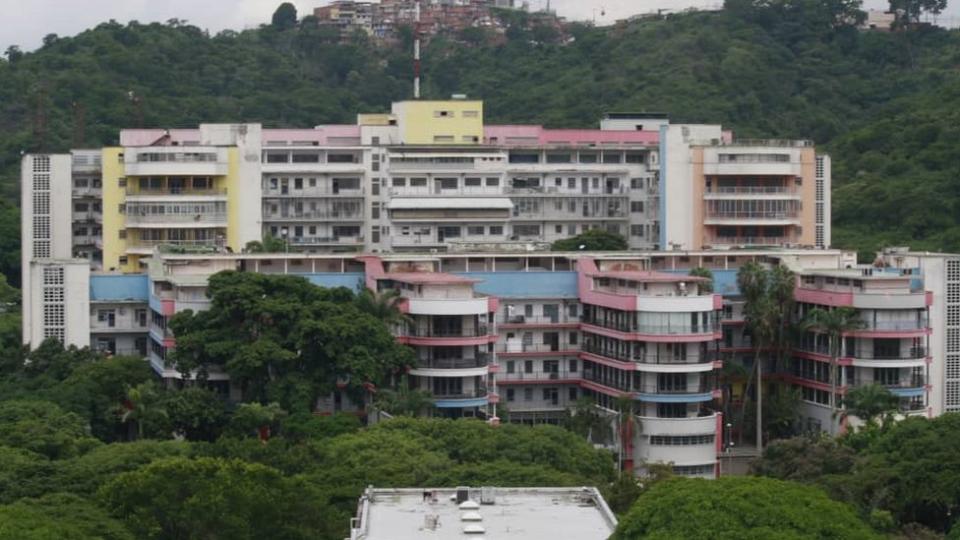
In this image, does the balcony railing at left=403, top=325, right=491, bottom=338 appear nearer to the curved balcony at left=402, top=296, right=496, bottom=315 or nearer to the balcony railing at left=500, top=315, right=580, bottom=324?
the curved balcony at left=402, top=296, right=496, bottom=315

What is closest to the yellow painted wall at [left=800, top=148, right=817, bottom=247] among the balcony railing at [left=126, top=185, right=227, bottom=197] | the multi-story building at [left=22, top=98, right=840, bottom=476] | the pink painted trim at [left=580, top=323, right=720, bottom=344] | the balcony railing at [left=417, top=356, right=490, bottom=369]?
the multi-story building at [left=22, top=98, right=840, bottom=476]

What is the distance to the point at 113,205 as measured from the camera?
86.4m

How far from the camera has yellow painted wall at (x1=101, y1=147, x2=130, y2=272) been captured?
8625 cm

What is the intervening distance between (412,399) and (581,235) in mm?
27714

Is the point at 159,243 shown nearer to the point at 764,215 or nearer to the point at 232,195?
the point at 232,195

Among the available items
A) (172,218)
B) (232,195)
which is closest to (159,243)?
(172,218)

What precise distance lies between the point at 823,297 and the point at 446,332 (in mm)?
11635

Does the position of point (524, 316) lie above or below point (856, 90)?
below

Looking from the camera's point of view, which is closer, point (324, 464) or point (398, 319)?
point (324, 464)

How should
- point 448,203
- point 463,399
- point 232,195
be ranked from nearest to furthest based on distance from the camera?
point 463,399 → point 232,195 → point 448,203

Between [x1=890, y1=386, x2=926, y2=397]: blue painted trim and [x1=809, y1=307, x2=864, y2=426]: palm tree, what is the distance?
5.76ft

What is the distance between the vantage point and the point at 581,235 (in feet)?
298

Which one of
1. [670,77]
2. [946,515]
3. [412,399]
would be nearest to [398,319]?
[412,399]

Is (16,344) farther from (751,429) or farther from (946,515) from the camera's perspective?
(946,515)
